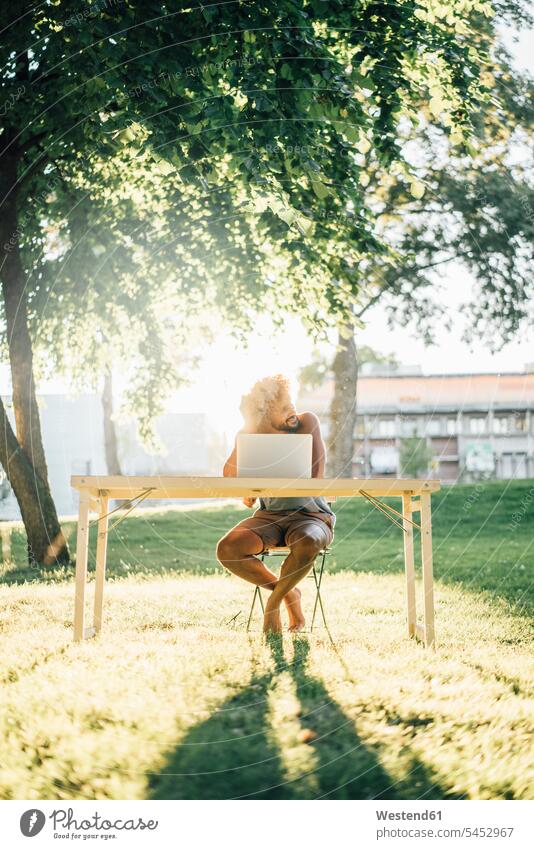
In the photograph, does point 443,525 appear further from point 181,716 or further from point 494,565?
point 181,716

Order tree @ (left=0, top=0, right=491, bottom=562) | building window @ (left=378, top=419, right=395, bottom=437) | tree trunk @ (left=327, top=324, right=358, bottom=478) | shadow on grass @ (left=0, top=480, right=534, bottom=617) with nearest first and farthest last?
1. tree @ (left=0, top=0, right=491, bottom=562)
2. shadow on grass @ (left=0, top=480, right=534, bottom=617)
3. tree trunk @ (left=327, top=324, right=358, bottom=478)
4. building window @ (left=378, top=419, right=395, bottom=437)

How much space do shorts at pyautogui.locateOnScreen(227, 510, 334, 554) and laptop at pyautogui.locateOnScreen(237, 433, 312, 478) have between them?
0.75 m

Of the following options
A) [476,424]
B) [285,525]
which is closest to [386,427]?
[476,424]

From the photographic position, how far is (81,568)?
493 cm

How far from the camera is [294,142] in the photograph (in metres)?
6.23

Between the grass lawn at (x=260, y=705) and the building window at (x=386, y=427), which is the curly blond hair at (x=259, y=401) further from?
the building window at (x=386, y=427)

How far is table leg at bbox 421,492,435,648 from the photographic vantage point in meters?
4.77

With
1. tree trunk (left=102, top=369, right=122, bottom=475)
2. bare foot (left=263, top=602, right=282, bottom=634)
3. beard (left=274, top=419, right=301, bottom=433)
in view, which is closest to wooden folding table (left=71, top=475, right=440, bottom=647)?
beard (left=274, top=419, right=301, bottom=433)

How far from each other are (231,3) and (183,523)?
1034cm

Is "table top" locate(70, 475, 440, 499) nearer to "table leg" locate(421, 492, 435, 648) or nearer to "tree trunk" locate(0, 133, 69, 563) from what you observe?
"table leg" locate(421, 492, 435, 648)

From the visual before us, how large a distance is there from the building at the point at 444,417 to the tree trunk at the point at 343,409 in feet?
13.4

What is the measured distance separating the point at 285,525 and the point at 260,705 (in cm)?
180
